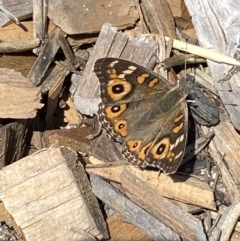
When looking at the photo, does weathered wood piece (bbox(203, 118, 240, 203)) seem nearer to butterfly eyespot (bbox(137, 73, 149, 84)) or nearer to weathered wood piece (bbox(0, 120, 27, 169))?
butterfly eyespot (bbox(137, 73, 149, 84))

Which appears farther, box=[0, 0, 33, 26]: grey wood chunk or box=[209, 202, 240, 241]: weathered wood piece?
box=[0, 0, 33, 26]: grey wood chunk

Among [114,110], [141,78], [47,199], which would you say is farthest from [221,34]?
[47,199]

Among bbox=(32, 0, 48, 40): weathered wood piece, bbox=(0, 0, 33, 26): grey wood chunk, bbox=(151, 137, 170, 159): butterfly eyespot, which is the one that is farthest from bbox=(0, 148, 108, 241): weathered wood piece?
bbox=(0, 0, 33, 26): grey wood chunk

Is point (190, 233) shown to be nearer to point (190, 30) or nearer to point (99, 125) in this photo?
point (99, 125)

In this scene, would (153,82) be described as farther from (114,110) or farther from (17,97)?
(17,97)

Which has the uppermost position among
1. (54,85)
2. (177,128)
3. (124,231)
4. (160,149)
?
(177,128)

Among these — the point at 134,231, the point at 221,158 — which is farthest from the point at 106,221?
the point at 221,158

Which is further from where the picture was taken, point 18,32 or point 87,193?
point 18,32

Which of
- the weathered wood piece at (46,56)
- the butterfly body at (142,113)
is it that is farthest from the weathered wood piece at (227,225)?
the weathered wood piece at (46,56)
